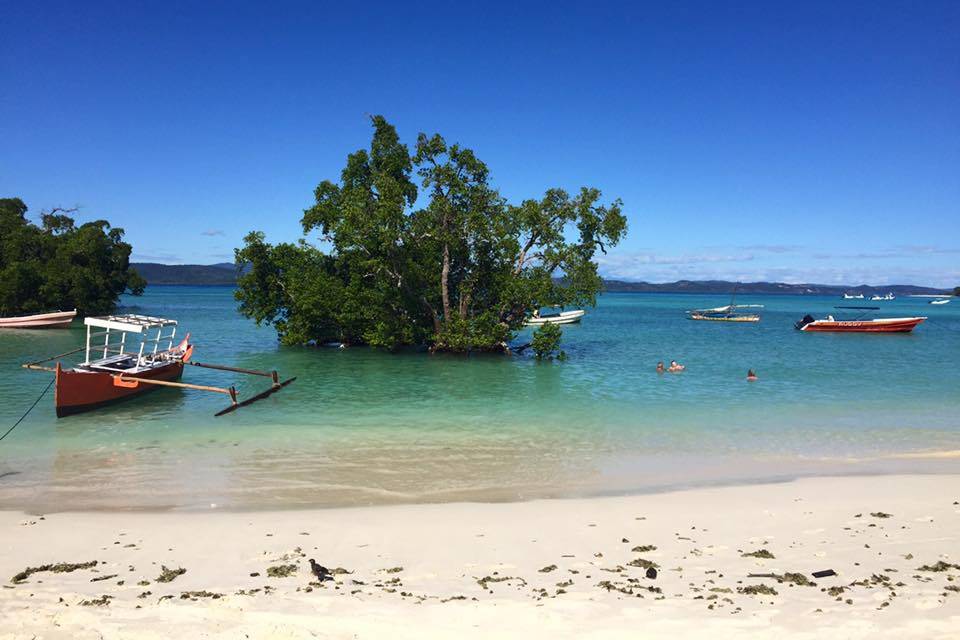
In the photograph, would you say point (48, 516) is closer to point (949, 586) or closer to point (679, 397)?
point (949, 586)

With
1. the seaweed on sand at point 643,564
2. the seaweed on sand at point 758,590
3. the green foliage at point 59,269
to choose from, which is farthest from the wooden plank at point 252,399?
the green foliage at point 59,269

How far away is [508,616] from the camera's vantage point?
598 cm

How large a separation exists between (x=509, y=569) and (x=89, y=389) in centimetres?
1504

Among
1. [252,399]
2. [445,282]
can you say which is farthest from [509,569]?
[445,282]

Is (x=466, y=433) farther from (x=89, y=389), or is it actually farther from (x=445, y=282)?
(x=445, y=282)

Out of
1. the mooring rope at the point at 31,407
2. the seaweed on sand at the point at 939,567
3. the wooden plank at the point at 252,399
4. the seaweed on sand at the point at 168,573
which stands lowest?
the mooring rope at the point at 31,407

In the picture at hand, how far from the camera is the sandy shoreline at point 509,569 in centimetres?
579

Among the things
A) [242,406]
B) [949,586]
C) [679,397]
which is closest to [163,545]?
[949,586]

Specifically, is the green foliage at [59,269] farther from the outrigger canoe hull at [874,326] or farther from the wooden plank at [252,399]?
the outrigger canoe hull at [874,326]

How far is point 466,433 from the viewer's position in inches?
645

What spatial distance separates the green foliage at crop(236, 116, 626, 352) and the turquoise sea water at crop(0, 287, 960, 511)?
10.1ft

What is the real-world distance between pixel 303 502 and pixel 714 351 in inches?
1309

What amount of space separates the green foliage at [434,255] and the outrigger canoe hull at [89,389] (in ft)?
41.4

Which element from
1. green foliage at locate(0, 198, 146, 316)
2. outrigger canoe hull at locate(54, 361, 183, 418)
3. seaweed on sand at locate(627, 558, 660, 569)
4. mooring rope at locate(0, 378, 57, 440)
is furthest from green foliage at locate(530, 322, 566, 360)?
green foliage at locate(0, 198, 146, 316)
